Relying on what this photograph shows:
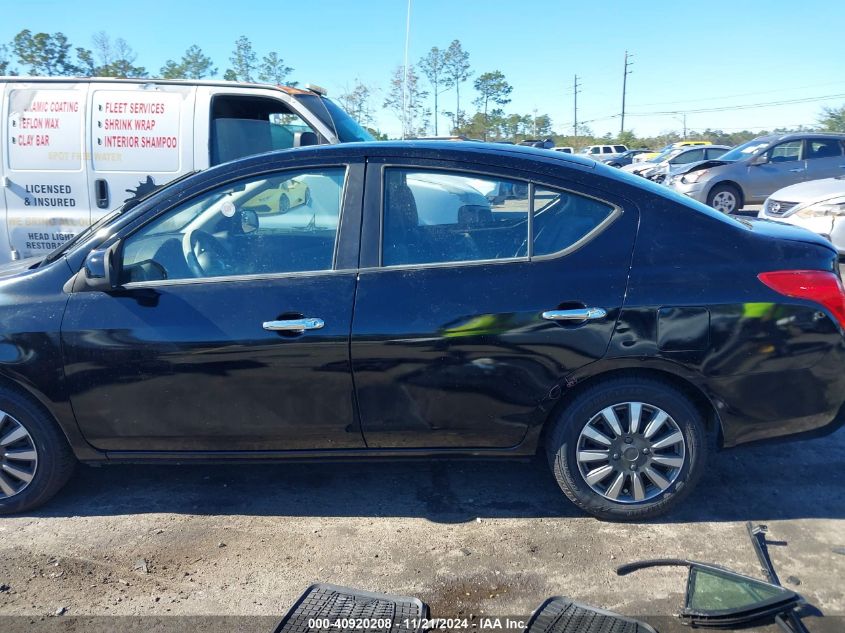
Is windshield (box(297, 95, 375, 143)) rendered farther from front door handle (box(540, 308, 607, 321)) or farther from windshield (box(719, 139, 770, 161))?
windshield (box(719, 139, 770, 161))

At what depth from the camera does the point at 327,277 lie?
3322 millimetres

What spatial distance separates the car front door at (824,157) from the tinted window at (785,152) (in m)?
0.20

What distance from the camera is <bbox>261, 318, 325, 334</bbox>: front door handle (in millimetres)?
3246

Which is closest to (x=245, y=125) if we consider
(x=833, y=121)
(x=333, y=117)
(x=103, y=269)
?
(x=333, y=117)

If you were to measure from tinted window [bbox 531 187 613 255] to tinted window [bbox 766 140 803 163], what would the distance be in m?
12.9

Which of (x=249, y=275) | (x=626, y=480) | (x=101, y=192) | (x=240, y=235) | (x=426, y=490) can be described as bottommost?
(x=426, y=490)

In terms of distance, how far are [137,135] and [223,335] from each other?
3.85 m

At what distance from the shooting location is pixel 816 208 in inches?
362

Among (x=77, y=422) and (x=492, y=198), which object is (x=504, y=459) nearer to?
(x=492, y=198)

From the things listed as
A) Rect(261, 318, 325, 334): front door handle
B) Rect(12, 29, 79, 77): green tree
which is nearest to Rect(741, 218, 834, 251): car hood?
Rect(261, 318, 325, 334): front door handle

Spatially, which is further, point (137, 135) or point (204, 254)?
point (137, 135)

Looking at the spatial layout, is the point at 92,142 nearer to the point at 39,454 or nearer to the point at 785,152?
the point at 39,454

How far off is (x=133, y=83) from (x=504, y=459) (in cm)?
503

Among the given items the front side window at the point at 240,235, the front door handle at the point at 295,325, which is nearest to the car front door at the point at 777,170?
the front side window at the point at 240,235
